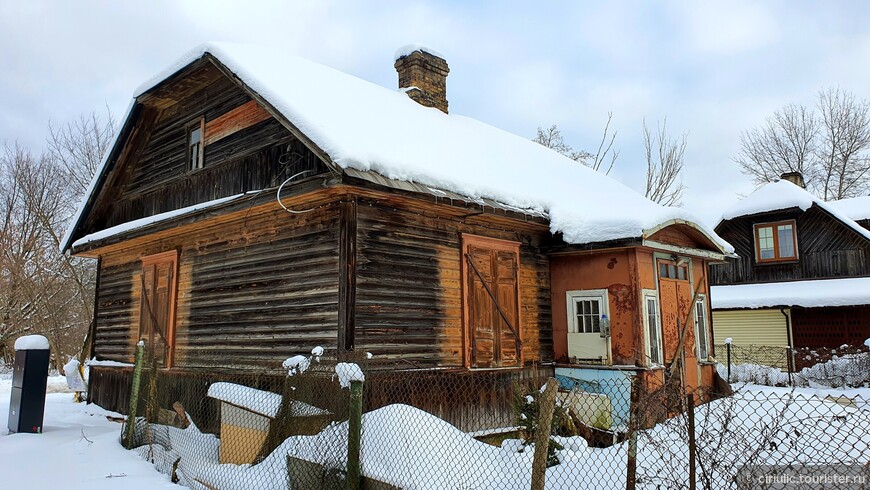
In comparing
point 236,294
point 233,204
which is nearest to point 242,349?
point 236,294

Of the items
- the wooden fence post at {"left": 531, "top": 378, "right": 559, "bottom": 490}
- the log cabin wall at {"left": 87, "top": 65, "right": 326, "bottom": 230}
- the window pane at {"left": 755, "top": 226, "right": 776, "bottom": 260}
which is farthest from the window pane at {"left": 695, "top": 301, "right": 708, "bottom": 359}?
the window pane at {"left": 755, "top": 226, "right": 776, "bottom": 260}

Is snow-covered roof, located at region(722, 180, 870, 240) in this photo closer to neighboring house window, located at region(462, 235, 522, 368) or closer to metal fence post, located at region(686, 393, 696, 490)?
neighboring house window, located at region(462, 235, 522, 368)

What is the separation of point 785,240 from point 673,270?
45.5ft

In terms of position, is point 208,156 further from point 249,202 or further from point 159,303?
point 159,303

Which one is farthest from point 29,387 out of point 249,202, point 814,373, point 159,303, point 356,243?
point 814,373

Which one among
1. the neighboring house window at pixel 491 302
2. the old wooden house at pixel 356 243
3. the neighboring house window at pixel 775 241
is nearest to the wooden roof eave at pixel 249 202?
the old wooden house at pixel 356 243

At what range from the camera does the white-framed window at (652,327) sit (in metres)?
10.6

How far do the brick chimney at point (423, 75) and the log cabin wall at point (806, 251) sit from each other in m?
14.1

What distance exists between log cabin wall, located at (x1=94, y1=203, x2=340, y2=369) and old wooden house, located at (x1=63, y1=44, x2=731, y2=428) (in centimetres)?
3

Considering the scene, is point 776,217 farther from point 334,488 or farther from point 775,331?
point 334,488

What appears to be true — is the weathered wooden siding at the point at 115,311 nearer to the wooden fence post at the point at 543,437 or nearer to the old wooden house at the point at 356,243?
the old wooden house at the point at 356,243

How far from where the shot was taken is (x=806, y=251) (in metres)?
22.4

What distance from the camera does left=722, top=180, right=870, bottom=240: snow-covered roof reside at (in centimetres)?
2172

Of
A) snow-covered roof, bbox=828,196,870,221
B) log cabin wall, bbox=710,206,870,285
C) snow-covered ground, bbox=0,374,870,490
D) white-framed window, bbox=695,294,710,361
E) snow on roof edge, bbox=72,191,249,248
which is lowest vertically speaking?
snow-covered ground, bbox=0,374,870,490
